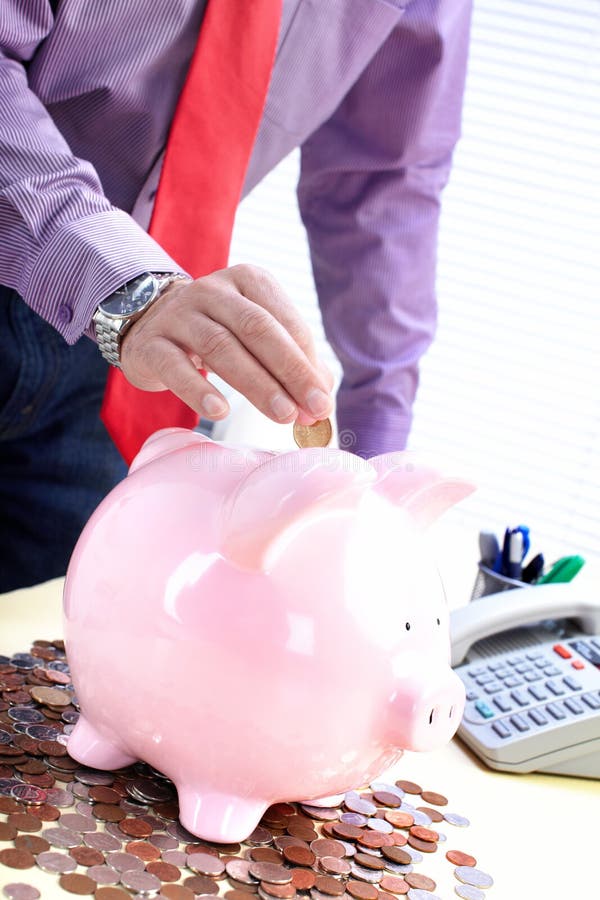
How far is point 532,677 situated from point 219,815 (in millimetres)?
415

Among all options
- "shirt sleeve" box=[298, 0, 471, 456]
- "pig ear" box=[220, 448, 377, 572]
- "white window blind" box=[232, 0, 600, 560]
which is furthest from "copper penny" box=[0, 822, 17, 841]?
"white window blind" box=[232, 0, 600, 560]

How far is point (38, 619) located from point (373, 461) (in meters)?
0.42

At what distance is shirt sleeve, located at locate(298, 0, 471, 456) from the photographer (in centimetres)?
131

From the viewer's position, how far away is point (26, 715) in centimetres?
74

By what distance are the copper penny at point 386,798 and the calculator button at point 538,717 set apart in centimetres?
17

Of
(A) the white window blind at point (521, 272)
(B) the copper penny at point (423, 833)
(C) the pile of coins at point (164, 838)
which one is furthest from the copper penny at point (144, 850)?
(A) the white window blind at point (521, 272)

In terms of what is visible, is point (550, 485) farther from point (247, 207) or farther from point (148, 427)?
point (148, 427)

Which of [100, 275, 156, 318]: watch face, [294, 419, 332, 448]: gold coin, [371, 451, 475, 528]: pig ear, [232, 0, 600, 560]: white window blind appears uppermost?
[100, 275, 156, 318]: watch face

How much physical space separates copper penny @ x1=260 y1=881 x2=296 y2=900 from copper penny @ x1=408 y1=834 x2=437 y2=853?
129mm

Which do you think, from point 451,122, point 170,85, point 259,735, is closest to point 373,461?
point 259,735

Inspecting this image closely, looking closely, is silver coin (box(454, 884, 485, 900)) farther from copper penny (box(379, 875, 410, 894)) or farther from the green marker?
the green marker

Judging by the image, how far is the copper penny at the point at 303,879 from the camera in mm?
598

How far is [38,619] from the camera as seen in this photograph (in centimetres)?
95

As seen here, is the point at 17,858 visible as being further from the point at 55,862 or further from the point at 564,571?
the point at 564,571
